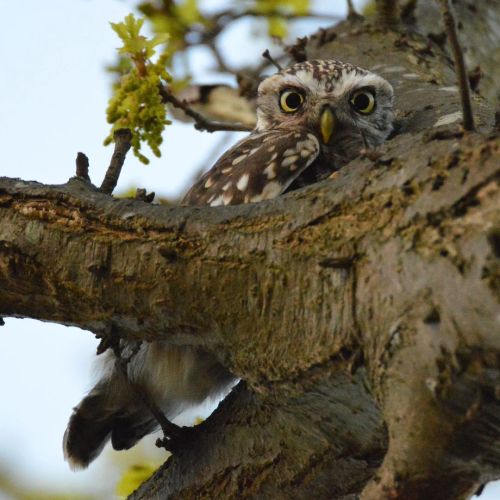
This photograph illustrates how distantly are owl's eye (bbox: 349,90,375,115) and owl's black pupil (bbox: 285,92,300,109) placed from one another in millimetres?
248

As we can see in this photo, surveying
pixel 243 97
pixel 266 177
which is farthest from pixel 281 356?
pixel 243 97

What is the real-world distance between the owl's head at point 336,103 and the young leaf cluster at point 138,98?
830 mm

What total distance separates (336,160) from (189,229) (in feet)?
4.90

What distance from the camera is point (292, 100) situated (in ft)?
12.9

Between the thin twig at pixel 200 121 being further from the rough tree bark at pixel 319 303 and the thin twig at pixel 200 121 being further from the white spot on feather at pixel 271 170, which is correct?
the rough tree bark at pixel 319 303

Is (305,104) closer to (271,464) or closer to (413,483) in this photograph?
(271,464)

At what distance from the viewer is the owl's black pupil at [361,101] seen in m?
3.75

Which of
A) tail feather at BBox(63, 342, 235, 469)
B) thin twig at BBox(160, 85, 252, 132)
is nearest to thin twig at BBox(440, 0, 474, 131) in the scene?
tail feather at BBox(63, 342, 235, 469)

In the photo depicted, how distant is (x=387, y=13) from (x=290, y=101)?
0.59 metres

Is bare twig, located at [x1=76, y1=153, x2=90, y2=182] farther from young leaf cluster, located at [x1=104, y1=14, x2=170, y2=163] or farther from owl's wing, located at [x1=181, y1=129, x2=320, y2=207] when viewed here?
owl's wing, located at [x1=181, y1=129, x2=320, y2=207]

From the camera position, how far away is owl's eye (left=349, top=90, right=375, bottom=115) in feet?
12.2

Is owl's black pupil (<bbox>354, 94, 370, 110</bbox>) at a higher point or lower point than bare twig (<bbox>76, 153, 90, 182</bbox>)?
higher

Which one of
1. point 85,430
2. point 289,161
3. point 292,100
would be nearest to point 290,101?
point 292,100

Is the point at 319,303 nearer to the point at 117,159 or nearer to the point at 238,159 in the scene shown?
the point at 117,159
